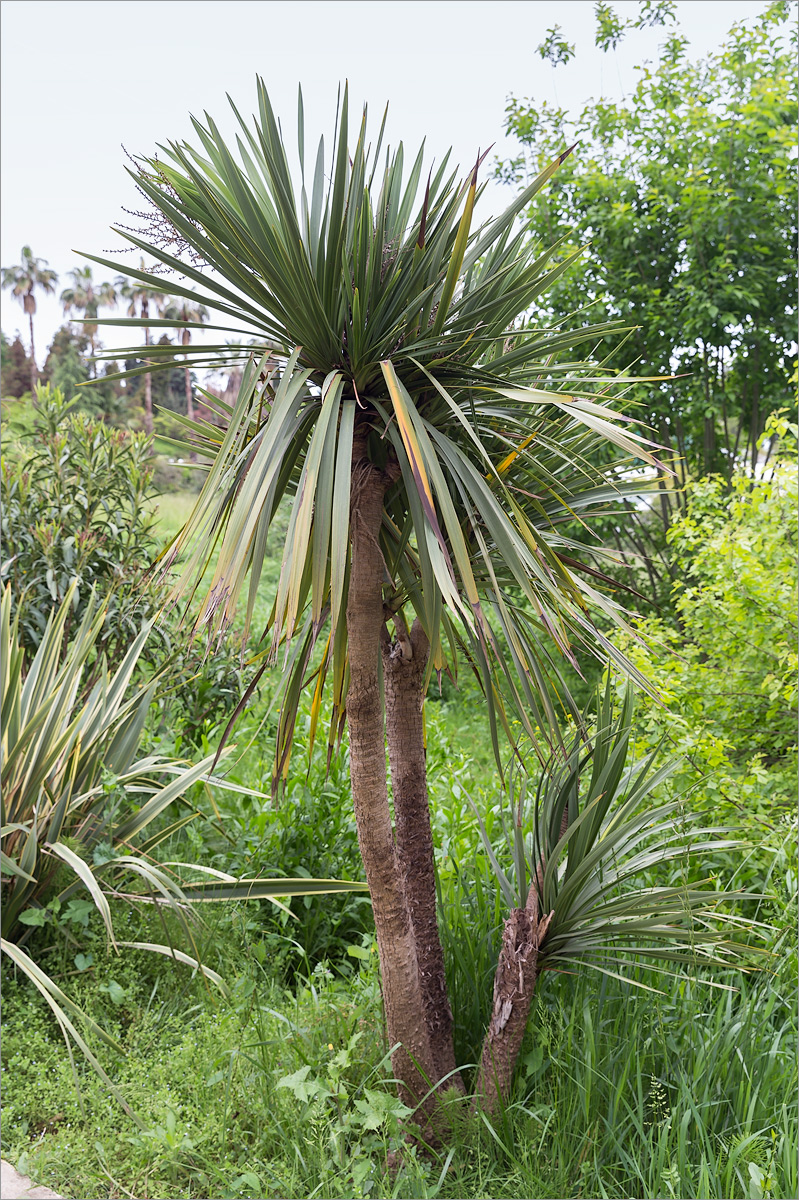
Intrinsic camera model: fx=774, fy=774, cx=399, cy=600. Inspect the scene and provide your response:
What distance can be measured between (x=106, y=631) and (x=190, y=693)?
598 millimetres

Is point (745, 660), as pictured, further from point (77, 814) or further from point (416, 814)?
point (77, 814)

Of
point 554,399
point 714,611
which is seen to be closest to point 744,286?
point 714,611

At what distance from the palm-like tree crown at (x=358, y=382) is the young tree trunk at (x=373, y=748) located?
0.05 metres

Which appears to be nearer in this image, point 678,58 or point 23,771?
point 23,771

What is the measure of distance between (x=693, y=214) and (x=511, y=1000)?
5.84 m

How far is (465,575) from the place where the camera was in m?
1.29

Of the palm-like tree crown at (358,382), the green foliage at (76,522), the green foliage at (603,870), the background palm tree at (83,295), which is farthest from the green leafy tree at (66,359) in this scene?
the green foliage at (603,870)

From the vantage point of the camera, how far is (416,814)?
1.95 m

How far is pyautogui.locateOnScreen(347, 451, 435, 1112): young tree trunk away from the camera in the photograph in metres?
1.64

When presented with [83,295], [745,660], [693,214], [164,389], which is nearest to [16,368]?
[164,389]

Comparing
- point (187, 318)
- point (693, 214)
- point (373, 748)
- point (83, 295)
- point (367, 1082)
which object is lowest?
point (367, 1082)

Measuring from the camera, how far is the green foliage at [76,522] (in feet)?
12.4

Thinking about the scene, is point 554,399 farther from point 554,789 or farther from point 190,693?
point 190,693

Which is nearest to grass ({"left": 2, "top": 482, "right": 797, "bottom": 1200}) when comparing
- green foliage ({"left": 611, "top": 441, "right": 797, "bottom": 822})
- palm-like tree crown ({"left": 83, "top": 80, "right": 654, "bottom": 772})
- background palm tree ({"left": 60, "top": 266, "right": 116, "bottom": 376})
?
green foliage ({"left": 611, "top": 441, "right": 797, "bottom": 822})
